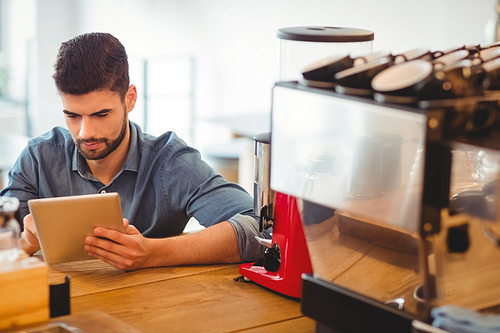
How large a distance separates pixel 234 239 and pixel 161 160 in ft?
1.37

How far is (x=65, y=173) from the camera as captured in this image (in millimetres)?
1778

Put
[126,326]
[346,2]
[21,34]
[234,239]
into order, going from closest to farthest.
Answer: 1. [126,326]
2. [234,239]
3. [346,2]
4. [21,34]

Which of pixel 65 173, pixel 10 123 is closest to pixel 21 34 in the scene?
pixel 10 123

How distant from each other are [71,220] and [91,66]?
50 centimetres

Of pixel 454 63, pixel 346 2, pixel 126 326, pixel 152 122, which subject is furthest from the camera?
pixel 152 122

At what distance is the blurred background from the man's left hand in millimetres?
1648

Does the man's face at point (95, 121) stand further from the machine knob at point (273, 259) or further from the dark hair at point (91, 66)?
the machine knob at point (273, 259)

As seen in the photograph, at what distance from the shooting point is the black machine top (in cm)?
119

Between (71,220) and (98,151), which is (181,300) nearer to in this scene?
(71,220)

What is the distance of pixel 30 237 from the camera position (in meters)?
1.49

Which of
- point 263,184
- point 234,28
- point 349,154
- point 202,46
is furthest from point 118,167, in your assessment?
point 202,46

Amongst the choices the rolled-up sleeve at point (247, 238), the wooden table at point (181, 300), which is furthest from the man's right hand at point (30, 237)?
the rolled-up sleeve at point (247, 238)

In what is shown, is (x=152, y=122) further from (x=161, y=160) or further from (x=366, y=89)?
(x=366, y=89)

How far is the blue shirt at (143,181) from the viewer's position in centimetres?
173
